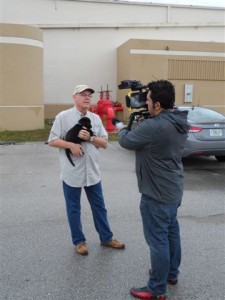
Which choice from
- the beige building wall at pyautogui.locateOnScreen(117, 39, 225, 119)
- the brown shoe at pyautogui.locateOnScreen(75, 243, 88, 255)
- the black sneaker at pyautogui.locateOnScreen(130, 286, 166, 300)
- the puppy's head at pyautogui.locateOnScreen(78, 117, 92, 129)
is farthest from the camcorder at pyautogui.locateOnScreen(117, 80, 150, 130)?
the beige building wall at pyautogui.locateOnScreen(117, 39, 225, 119)

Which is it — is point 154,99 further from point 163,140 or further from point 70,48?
point 70,48

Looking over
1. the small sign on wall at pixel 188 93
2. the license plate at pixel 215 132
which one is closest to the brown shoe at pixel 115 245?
the license plate at pixel 215 132

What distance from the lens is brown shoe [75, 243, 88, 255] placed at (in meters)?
4.10

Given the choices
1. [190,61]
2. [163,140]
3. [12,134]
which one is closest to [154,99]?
[163,140]

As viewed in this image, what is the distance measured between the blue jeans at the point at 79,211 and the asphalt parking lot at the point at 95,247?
0.16m

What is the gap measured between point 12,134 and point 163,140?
505 inches

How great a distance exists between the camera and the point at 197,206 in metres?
6.04

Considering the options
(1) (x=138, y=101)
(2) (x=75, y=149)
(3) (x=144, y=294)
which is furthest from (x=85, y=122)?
(3) (x=144, y=294)

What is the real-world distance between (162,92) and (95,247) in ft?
6.82

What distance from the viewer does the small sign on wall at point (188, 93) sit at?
65.9ft

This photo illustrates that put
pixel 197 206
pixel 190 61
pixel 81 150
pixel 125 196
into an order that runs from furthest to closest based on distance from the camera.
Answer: pixel 190 61
pixel 125 196
pixel 197 206
pixel 81 150

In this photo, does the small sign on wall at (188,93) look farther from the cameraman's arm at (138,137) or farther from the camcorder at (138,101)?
the cameraman's arm at (138,137)

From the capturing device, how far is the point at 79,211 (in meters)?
4.18

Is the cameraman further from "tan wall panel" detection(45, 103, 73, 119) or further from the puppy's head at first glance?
"tan wall panel" detection(45, 103, 73, 119)
